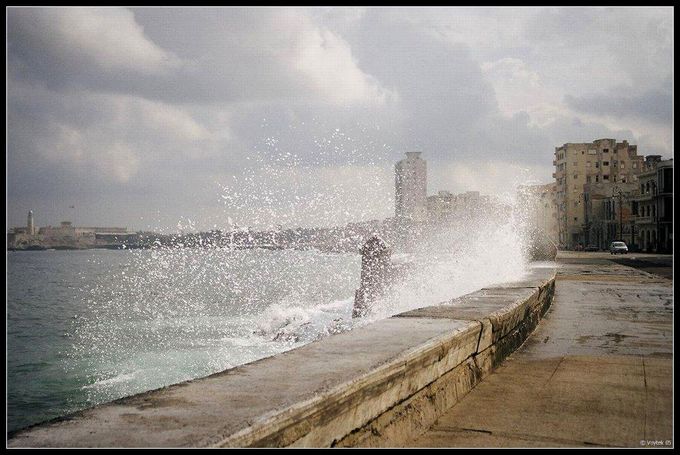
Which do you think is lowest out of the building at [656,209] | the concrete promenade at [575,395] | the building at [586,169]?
the concrete promenade at [575,395]

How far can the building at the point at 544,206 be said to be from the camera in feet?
350

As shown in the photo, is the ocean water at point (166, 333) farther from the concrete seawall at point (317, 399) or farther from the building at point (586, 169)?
the building at point (586, 169)

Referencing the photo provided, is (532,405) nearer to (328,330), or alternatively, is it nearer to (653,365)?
(653,365)

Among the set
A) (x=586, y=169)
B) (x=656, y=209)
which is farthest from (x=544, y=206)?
(x=656, y=209)

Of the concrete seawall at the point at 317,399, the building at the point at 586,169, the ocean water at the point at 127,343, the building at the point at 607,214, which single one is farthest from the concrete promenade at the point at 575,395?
the building at the point at 586,169

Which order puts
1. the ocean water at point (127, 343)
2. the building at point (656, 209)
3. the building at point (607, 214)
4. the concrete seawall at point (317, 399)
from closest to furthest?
the concrete seawall at point (317, 399)
the ocean water at point (127, 343)
the building at point (656, 209)
the building at point (607, 214)

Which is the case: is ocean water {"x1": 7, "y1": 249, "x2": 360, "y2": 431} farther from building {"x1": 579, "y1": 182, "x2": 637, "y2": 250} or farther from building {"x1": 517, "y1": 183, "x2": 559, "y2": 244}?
building {"x1": 517, "y1": 183, "x2": 559, "y2": 244}

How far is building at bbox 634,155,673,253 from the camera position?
65250mm

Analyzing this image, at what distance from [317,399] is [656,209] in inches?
2999

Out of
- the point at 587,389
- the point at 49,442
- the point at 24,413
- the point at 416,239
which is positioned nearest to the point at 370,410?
the point at 49,442

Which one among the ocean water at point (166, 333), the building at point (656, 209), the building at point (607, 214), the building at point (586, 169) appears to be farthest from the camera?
the building at point (586, 169)

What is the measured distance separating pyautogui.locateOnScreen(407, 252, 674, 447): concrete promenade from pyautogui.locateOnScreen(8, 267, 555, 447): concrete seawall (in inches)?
7.7

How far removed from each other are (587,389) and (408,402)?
1699 mm

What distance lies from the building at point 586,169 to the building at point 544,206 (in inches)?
244
